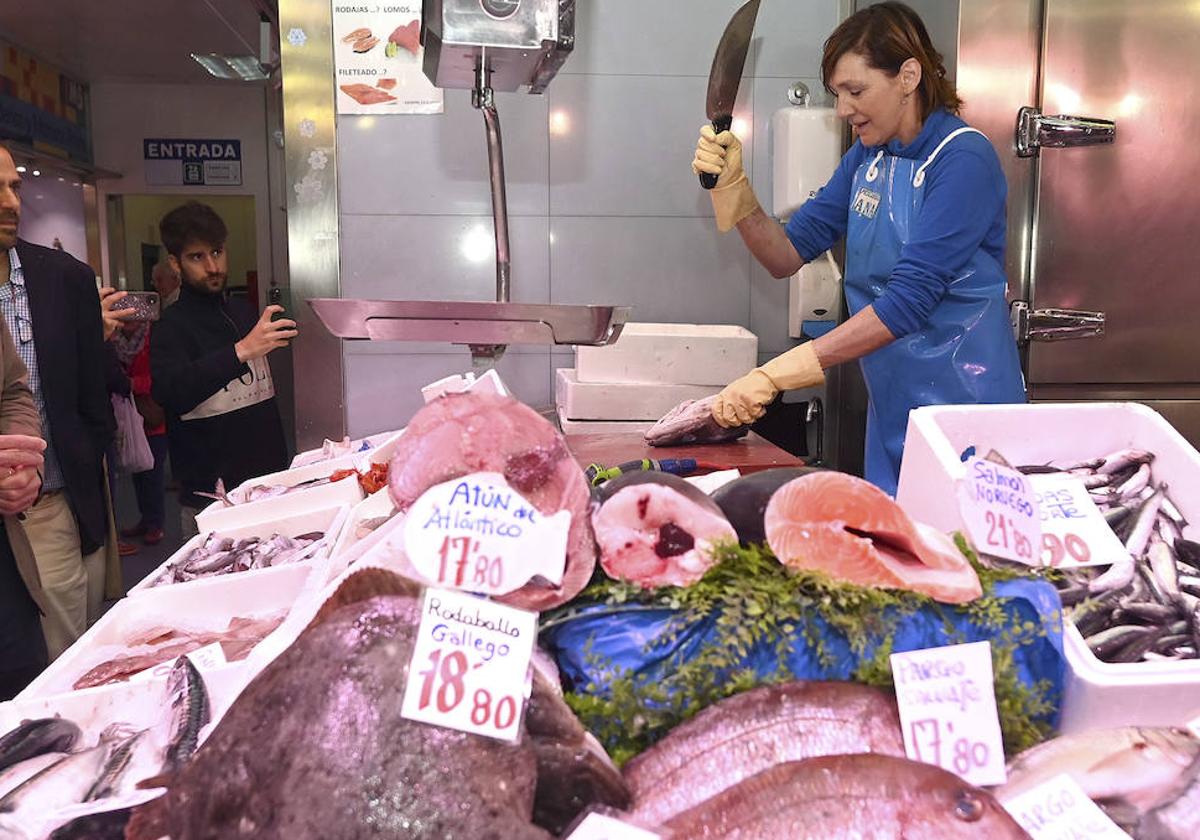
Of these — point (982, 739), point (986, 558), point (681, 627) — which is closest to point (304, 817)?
point (681, 627)

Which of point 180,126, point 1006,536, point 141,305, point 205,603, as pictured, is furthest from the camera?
point 180,126

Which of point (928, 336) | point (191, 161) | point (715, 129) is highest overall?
point (191, 161)

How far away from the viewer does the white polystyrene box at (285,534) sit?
2.04m

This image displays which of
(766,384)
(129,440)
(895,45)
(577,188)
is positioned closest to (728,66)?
(895,45)

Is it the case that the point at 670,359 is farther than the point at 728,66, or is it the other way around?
the point at 670,359

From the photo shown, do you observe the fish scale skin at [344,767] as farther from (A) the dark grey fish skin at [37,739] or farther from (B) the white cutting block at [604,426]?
(B) the white cutting block at [604,426]

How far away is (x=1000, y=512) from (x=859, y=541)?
9.6 inches

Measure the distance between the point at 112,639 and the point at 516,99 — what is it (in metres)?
3.02

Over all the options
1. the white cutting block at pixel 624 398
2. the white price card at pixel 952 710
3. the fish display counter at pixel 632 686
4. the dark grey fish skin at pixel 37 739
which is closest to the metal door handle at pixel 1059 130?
the white cutting block at pixel 624 398

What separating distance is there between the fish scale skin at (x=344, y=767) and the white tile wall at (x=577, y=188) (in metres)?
3.33

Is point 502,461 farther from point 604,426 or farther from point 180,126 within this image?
point 180,126

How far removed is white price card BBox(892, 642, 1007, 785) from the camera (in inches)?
39.2

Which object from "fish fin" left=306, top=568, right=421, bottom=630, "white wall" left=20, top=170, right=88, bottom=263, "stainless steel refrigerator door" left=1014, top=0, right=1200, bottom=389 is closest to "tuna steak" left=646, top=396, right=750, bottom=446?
"stainless steel refrigerator door" left=1014, top=0, right=1200, bottom=389

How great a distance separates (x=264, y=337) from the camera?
153 inches
